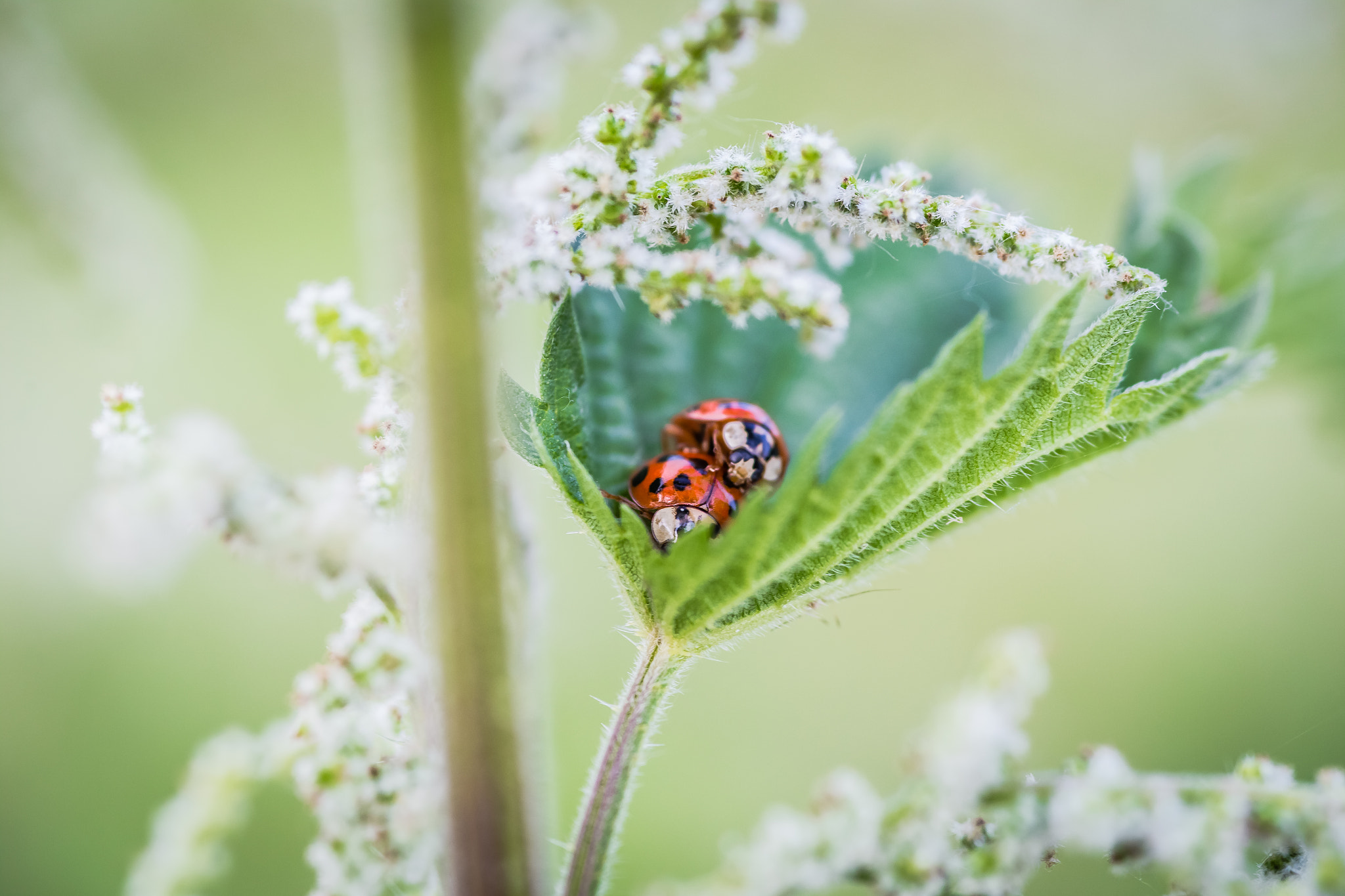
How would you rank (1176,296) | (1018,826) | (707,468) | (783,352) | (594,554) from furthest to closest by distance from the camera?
(594,554)
(783,352)
(1176,296)
(707,468)
(1018,826)

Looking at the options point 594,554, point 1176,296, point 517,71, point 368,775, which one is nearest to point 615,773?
point 368,775

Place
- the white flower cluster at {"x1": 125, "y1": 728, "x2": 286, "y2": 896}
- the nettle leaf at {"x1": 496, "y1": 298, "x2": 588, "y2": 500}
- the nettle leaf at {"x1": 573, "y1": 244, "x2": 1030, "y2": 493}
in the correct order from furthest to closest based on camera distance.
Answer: the nettle leaf at {"x1": 573, "y1": 244, "x2": 1030, "y2": 493}
the white flower cluster at {"x1": 125, "y1": 728, "x2": 286, "y2": 896}
the nettle leaf at {"x1": 496, "y1": 298, "x2": 588, "y2": 500}

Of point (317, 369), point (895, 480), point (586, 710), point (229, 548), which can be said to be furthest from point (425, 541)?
point (317, 369)

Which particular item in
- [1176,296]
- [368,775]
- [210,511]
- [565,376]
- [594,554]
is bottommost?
[368,775]

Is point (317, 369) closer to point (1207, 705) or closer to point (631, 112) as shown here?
point (631, 112)

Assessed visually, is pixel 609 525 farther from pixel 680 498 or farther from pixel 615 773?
pixel 615 773

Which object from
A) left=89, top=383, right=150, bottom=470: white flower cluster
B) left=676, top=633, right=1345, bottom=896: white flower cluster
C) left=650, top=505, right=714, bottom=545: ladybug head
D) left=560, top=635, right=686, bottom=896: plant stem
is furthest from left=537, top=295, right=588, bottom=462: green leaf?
left=676, top=633, right=1345, bottom=896: white flower cluster

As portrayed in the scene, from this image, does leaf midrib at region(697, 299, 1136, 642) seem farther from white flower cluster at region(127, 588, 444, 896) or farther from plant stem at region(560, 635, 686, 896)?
white flower cluster at region(127, 588, 444, 896)

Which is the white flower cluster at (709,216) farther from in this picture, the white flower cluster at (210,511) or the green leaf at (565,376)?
the white flower cluster at (210,511)
